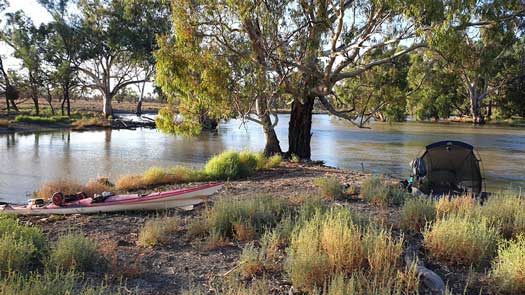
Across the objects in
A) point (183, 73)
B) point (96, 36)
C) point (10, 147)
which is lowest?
point (10, 147)

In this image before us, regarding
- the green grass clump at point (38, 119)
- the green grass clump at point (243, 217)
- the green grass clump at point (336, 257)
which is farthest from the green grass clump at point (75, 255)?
the green grass clump at point (38, 119)

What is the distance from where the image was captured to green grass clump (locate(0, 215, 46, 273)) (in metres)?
Result: 4.14

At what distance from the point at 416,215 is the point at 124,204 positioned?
4618mm

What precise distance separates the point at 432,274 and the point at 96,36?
4369 centimetres

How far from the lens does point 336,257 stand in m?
4.21

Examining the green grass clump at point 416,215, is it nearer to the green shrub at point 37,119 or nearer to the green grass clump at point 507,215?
the green grass clump at point 507,215

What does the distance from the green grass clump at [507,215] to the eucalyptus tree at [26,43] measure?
4377 centimetres

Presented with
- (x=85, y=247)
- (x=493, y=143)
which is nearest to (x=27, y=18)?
(x=493, y=143)

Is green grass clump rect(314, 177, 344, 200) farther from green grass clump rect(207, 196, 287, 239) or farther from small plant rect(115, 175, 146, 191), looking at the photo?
small plant rect(115, 175, 146, 191)

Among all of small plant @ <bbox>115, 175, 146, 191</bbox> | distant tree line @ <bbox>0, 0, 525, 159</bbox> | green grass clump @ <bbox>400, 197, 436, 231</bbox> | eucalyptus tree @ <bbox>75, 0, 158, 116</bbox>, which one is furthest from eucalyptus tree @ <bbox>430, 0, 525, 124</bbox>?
eucalyptus tree @ <bbox>75, 0, 158, 116</bbox>

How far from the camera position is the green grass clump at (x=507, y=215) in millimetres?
5426

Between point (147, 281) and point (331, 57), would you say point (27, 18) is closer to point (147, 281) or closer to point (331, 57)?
point (331, 57)

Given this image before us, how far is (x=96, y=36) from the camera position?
139 ft

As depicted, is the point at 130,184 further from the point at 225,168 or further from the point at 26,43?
the point at 26,43
